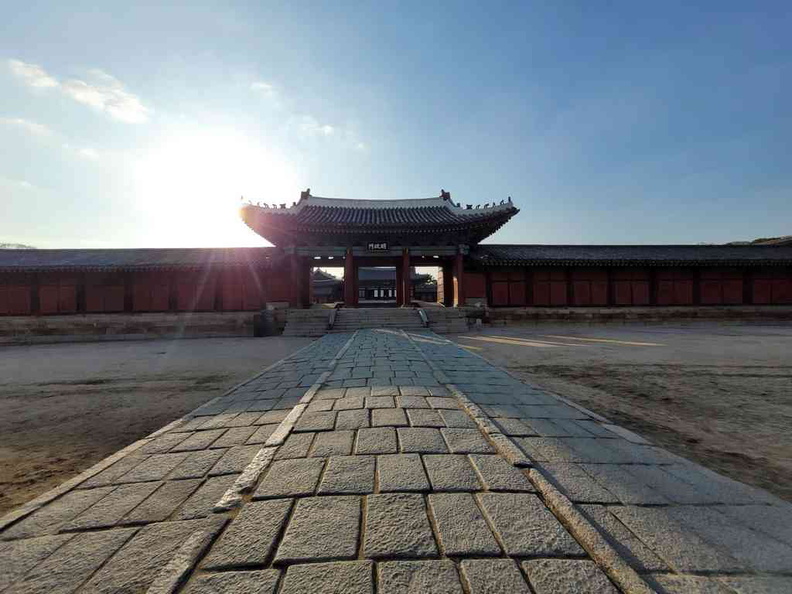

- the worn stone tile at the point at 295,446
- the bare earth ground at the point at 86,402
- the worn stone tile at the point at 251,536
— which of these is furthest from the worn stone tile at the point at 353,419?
the bare earth ground at the point at 86,402

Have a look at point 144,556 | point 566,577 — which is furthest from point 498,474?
point 144,556

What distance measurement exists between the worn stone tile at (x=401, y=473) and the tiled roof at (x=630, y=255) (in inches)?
589

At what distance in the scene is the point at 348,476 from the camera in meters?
2.13

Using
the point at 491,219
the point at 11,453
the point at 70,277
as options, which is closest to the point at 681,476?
the point at 11,453

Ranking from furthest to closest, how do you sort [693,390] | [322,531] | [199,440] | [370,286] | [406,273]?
[370,286]
[406,273]
[693,390]
[199,440]
[322,531]

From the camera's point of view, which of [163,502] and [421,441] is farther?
[421,441]

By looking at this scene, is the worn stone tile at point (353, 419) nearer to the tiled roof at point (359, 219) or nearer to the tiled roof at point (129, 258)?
the tiled roof at point (359, 219)

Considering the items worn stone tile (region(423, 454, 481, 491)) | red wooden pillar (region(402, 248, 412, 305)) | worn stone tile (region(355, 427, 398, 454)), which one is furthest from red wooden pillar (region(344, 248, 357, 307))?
worn stone tile (region(423, 454, 481, 491))

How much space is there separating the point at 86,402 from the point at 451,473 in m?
6.10

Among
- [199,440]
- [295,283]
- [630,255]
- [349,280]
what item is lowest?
[199,440]

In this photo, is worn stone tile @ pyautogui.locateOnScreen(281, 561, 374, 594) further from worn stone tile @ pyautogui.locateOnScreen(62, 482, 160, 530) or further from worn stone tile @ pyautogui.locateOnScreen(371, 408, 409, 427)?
worn stone tile @ pyautogui.locateOnScreen(371, 408, 409, 427)

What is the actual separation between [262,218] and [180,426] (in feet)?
45.1

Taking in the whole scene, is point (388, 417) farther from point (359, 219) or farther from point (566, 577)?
point (359, 219)

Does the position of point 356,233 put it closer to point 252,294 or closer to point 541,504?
point 252,294
